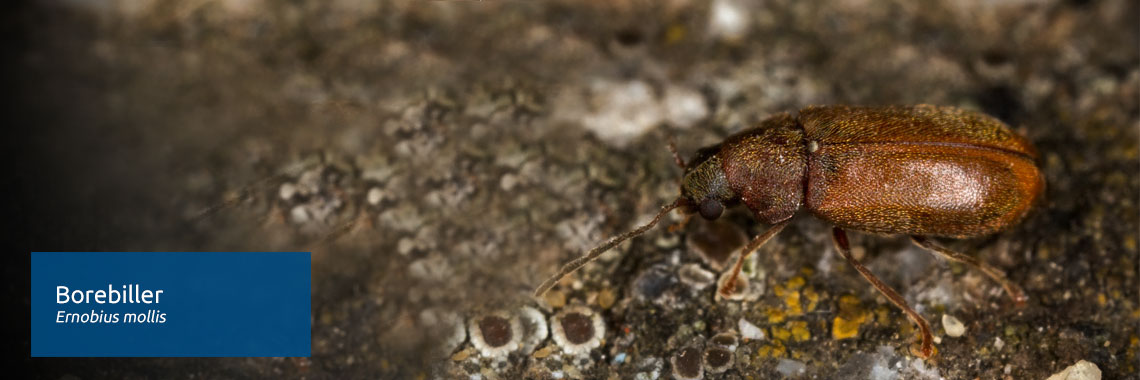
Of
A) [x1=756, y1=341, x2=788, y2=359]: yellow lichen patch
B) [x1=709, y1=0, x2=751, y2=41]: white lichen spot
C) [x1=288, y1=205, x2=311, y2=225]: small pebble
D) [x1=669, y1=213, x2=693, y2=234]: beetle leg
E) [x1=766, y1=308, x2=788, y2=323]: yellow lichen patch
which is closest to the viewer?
[x1=756, y1=341, x2=788, y2=359]: yellow lichen patch

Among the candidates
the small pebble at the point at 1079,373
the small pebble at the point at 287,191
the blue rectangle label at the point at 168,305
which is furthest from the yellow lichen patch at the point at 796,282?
the small pebble at the point at 287,191

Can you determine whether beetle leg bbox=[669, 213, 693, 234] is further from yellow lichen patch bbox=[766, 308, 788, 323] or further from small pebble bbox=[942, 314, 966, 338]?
small pebble bbox=[942, 314, 966, 338]

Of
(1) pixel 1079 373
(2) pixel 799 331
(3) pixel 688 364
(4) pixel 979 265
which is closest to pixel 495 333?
(3) pixel 688 364

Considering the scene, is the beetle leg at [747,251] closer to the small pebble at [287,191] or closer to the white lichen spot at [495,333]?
the white lichen spot at [495,333]

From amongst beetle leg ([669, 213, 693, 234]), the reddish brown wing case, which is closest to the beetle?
the reddish brown wing case

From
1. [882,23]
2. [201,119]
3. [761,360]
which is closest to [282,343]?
[201,119]

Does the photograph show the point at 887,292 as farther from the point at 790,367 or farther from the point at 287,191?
the point at 287,191

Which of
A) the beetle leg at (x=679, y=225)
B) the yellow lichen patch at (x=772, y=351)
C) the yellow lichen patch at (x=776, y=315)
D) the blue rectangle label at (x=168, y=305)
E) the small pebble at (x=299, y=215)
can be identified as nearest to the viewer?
the blue rectangle label at (x=168, y=305)
